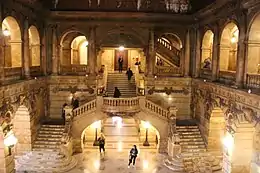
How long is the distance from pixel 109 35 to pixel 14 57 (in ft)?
26.7

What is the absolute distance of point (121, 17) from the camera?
23.2m

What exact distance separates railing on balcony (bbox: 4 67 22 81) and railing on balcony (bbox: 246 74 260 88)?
12775 millimetres

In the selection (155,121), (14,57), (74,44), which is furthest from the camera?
(74,44)

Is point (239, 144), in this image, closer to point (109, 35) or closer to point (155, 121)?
point (155, 121)

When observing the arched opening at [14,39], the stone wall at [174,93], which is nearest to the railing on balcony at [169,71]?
the stone wall at [174,93]

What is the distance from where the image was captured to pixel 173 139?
1942 centimetres

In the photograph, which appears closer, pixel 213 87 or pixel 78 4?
pixel 213 87

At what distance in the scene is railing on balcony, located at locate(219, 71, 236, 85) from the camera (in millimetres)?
16719

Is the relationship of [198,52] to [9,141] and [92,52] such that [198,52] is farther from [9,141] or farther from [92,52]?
[9,141]

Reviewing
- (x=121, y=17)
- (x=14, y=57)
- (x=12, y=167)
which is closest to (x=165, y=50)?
(x=121, y=17)

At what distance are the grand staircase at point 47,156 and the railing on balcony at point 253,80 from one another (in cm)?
1145

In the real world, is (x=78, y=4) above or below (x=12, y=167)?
above

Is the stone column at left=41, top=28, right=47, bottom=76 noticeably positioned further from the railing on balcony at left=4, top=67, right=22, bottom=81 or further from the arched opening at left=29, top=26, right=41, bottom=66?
the railing on balcony at left=4, top=67, right=22, bottom=81

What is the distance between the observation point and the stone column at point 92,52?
23375mm
